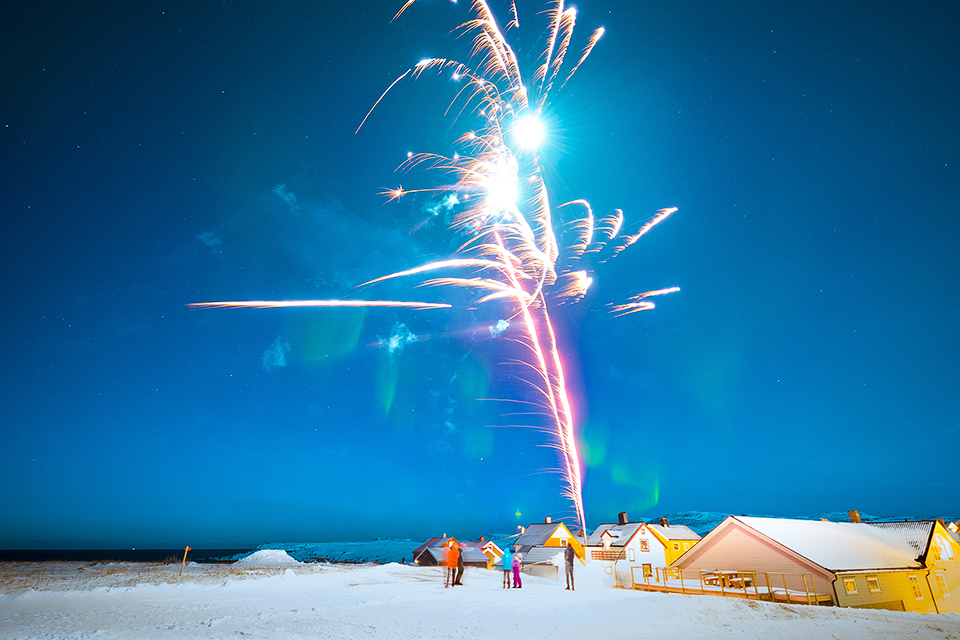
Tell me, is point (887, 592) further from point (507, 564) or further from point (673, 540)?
point (673, 540)

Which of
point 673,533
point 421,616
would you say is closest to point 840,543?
point 673,533

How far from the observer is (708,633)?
39.5ft

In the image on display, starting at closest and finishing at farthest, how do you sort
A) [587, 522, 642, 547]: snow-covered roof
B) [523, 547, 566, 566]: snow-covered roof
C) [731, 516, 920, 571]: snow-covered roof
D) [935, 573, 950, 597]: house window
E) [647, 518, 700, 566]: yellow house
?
[731, 516, 920, 571]: snow-covered roof < [935, 573, 950, 597]: house window < [523, 547, 566, 566]: snow-covered roof < [647, 518, 700, 566]: yellow house < [587, 522, 642, 547]: snow-covered roof

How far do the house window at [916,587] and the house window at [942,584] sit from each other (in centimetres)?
251

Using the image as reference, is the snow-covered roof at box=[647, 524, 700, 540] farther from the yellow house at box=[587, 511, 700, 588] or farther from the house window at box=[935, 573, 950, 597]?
the house window at box=[935, 573, 950, 597]

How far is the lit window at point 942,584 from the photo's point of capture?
28.4 metres

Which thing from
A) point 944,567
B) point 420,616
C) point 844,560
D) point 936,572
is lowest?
point 936,572

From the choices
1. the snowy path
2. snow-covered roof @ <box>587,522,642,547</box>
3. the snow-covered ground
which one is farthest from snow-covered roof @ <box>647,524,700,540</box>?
the snow-covered ground

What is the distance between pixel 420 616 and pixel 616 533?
56.3 m

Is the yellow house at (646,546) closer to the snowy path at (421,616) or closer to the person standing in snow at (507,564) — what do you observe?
the person standing in snow at (507,564)

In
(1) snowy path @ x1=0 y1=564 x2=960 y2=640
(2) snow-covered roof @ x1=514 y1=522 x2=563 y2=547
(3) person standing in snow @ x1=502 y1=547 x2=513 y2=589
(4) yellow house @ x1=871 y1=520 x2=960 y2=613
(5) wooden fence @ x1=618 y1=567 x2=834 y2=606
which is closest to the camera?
(1) snowy path @ x1=0 y1=564 x2=960 y2=640

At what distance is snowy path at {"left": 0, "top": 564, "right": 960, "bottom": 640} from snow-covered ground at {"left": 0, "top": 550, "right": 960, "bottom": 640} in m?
0.03

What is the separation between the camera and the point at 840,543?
95.3 ft

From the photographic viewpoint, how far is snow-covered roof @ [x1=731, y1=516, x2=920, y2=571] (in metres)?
26.3
